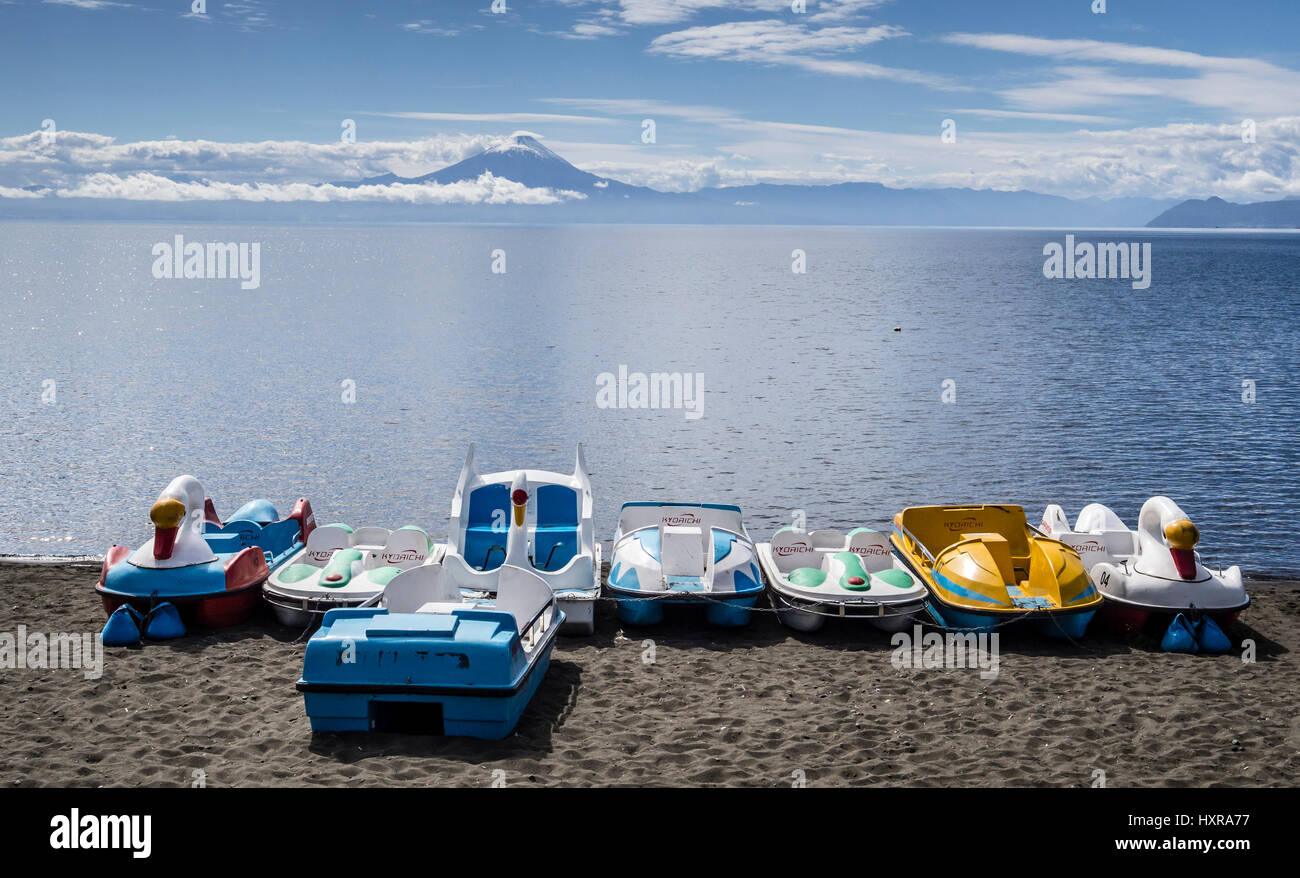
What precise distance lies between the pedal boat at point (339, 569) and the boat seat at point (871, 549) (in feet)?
18.1

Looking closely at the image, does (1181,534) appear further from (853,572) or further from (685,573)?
(685,573)

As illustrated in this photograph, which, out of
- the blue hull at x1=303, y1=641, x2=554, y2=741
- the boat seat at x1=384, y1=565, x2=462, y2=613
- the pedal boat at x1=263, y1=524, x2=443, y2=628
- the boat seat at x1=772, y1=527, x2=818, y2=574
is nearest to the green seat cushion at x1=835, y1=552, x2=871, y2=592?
the boat seat at x1=772, y1=527, x2=818, y2=574

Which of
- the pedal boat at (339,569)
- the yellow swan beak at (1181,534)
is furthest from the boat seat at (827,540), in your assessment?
the pedal boat at (339,569)

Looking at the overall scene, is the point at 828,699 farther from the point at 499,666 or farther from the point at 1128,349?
the point at 1128,349

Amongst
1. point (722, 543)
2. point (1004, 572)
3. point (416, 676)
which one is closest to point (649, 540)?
point (722, 543)

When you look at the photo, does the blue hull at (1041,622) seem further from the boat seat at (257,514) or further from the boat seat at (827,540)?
the boat seat at (257,514)

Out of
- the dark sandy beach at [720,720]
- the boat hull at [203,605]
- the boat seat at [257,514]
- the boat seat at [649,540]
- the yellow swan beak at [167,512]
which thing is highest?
the yellow swan beak at [167,512]

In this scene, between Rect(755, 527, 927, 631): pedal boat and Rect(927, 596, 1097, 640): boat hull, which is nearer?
Rect(927, 596, 1097, 640): boat hull

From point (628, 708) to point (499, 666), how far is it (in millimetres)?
1701

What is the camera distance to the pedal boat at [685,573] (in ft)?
41.8

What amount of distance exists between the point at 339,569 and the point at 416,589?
5.60 feet

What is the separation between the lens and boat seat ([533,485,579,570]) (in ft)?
44.3

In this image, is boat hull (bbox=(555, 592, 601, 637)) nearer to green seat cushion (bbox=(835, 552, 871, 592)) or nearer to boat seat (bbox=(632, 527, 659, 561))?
boat seat (bbox=(632, 527, 659, 561))

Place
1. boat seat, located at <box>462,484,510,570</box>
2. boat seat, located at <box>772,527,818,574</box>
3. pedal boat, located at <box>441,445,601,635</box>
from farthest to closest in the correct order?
boat seat, located at <box>772,527,818,574</box> → boat seat, located at <box>462,484,510,570</box> → pedal boat, located at <box>441,445,601,635</box>
